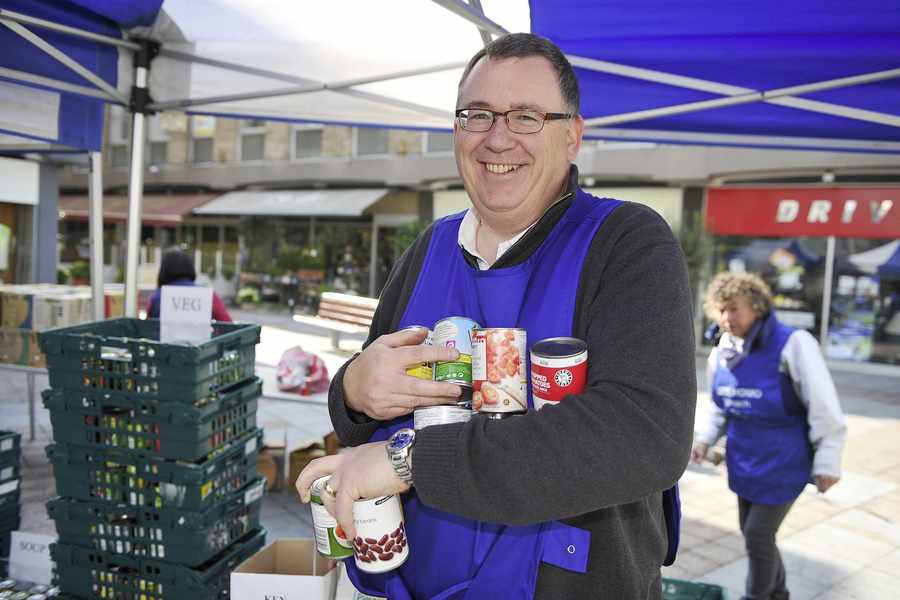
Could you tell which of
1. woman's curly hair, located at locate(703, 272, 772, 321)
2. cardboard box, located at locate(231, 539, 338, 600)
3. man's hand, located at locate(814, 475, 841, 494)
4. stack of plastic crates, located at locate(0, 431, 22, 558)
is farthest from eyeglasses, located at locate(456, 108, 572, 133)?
stack of plastic crates, located at locate(0, 431, 22, 558)

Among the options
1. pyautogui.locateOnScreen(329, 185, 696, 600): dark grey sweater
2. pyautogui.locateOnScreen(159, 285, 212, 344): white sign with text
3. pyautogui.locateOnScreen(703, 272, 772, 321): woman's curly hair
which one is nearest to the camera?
pyautogui.locateOnScreen(329, 185, 696, 600): dark grey sweater

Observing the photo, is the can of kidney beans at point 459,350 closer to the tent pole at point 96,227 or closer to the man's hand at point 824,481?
the man's hand at point 824,481

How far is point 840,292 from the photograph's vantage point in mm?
12914

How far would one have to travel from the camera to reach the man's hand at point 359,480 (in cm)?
128

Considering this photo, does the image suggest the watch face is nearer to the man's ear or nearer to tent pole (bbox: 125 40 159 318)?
the man's ear

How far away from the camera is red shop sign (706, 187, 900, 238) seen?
12.2 metres

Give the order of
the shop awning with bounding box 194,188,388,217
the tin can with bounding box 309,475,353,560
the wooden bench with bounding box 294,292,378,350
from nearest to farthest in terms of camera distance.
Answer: the tin can with bounding box 309,475,353,560 < the wooden bench with bounding box 294,292,378,350 < the shop awning with bounding box 194,188,388,217

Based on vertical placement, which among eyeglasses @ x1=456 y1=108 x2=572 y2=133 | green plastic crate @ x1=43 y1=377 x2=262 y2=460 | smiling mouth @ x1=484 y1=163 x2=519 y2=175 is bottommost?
green plastic crate @ x1=43 y1=377 x2=262 y2=460

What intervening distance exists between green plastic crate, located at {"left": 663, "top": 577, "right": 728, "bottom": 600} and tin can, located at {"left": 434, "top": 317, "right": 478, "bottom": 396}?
2.29 meters

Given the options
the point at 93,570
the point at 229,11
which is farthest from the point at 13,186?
the point at 93,570

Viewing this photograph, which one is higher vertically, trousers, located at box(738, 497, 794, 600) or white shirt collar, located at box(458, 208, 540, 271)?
white shirt collar, located at box(458, 208, 540, 271)

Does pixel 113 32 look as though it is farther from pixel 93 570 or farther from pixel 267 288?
pixel 267 288

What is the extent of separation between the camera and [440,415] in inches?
50.7

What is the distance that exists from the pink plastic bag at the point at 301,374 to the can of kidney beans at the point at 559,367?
15.5ft
